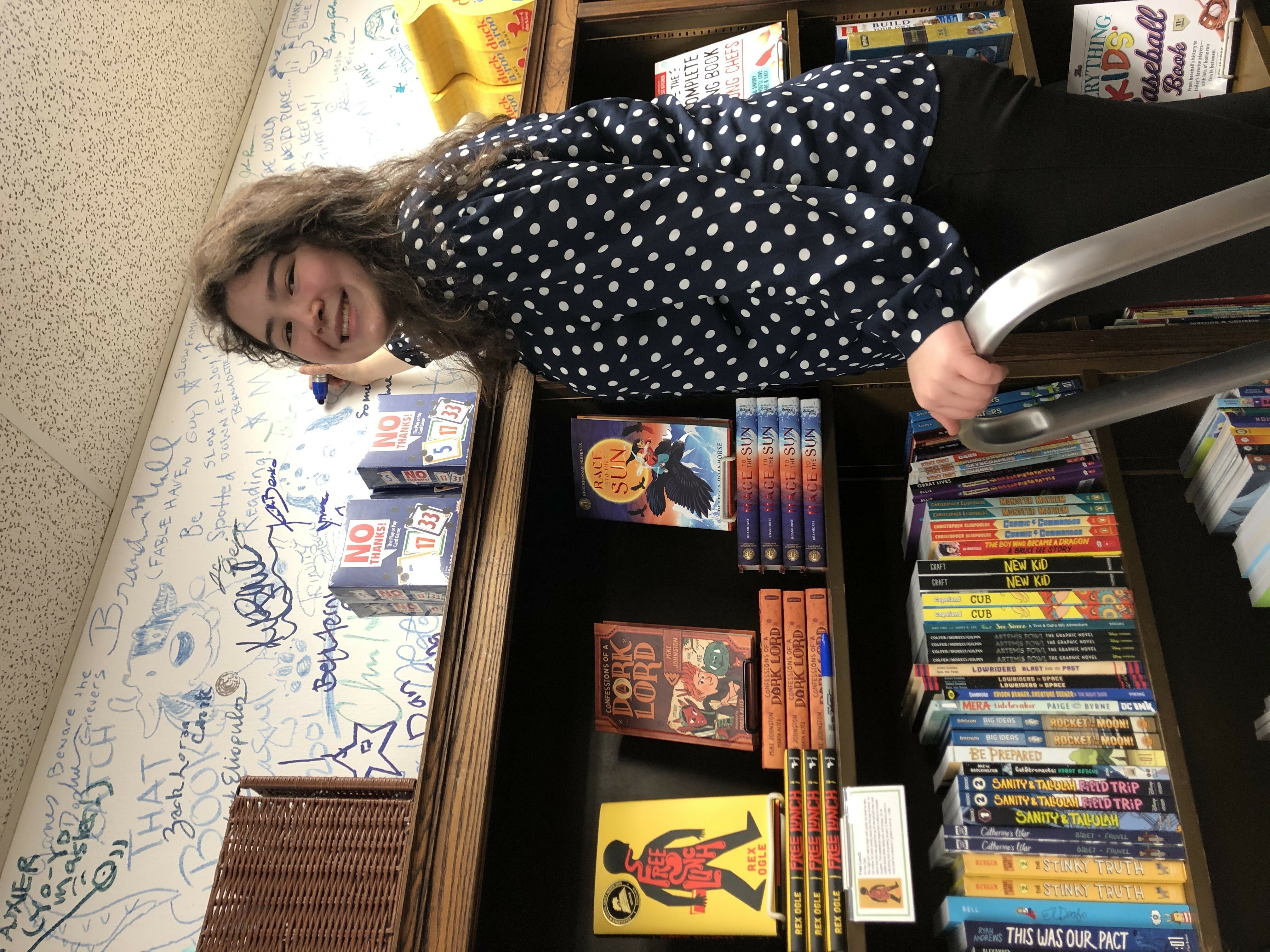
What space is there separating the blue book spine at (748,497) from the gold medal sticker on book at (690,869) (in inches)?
14.2

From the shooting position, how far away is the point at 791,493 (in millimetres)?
1255

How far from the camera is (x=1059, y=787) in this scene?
0.99 m

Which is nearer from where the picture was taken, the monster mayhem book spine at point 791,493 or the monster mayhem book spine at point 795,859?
the monster mayhem book spine at point 795,859

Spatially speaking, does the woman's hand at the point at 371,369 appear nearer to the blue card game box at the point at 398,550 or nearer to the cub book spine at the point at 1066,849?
the blue card game box at the point at 398,550

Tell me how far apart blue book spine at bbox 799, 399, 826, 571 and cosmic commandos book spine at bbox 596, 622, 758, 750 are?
16 centimetres

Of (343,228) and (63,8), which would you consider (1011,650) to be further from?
(63,8)

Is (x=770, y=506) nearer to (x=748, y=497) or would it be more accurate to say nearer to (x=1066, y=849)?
(x=748, y=497)

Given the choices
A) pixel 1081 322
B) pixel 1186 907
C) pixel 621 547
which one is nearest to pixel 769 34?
pixel 1081 322

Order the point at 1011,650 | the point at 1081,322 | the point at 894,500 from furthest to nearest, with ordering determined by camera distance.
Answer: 1. the point at 894,500
2. the point at 1081,322
3. the point at 1011,650

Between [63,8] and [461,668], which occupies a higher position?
[63,8]

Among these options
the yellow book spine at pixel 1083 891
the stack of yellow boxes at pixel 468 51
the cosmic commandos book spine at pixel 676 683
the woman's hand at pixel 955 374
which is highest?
the stack of yellow boxes at pixel 468 51

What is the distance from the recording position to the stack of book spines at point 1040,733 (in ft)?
3.11

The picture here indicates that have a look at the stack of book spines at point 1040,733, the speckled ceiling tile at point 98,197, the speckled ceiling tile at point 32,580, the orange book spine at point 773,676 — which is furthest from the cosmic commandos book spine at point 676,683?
the speckled ceiling tile at point 98,197

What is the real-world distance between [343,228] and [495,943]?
103 centimetres
